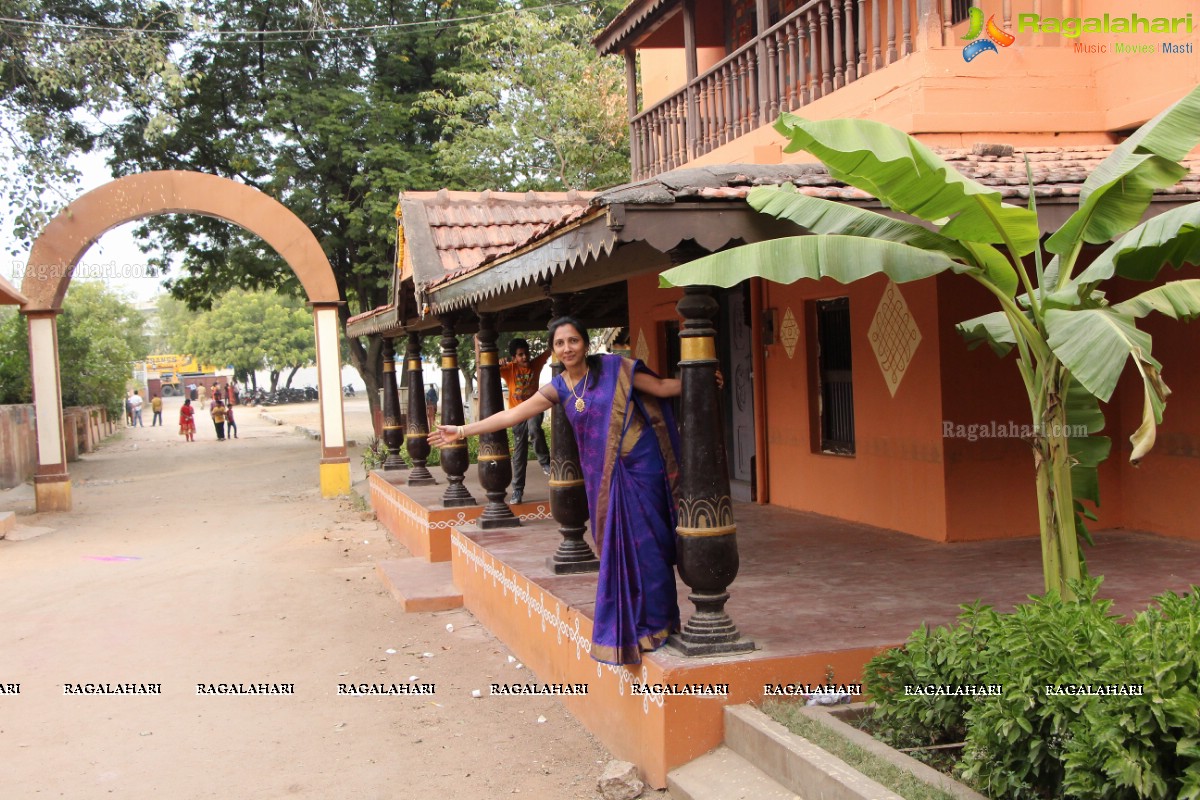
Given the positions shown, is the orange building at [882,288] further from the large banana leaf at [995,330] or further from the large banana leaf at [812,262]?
the large banana leaf at [995,330]

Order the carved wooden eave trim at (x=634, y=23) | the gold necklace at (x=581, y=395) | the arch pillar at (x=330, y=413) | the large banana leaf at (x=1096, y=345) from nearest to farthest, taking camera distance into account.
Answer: the large banana leaf at (x=1096, y=345) < the gold necklace at (x=581, y=395) < the carved wooden eave trim at (x=634, y=23) < the arch pillar at (x=330, y=413)

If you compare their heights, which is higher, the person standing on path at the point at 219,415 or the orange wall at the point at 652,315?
the orange wall at the point at 652,315

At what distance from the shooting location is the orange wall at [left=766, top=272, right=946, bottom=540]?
7492 mm

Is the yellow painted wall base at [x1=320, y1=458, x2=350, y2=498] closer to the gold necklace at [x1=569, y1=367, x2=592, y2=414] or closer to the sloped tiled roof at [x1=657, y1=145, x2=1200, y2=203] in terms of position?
the sloped tiled roof at [x1=657, y1=145, x2=1200, y2=203]

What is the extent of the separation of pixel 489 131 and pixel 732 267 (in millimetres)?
16371

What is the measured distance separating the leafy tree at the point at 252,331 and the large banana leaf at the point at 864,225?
5758 cm

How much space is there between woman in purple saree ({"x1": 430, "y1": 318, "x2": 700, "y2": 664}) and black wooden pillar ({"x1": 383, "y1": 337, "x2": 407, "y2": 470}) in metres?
11.2

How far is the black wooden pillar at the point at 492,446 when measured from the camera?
9.62 meters

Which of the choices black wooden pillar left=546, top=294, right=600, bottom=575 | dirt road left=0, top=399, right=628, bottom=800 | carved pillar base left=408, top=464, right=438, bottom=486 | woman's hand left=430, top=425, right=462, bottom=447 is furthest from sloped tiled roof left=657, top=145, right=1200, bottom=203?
carved pillar base left=408, top=464, right=438, bottom=486

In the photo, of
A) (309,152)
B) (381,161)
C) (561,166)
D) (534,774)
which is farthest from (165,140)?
(534,774)

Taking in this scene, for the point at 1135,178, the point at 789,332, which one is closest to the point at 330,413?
the point at 789,332

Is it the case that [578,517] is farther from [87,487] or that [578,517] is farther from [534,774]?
[87,487]

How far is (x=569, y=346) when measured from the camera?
545 cm

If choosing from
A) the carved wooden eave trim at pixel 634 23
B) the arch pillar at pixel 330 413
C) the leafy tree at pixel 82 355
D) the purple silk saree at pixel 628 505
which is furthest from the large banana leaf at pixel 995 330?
the leafy tree at pixel 82 355
